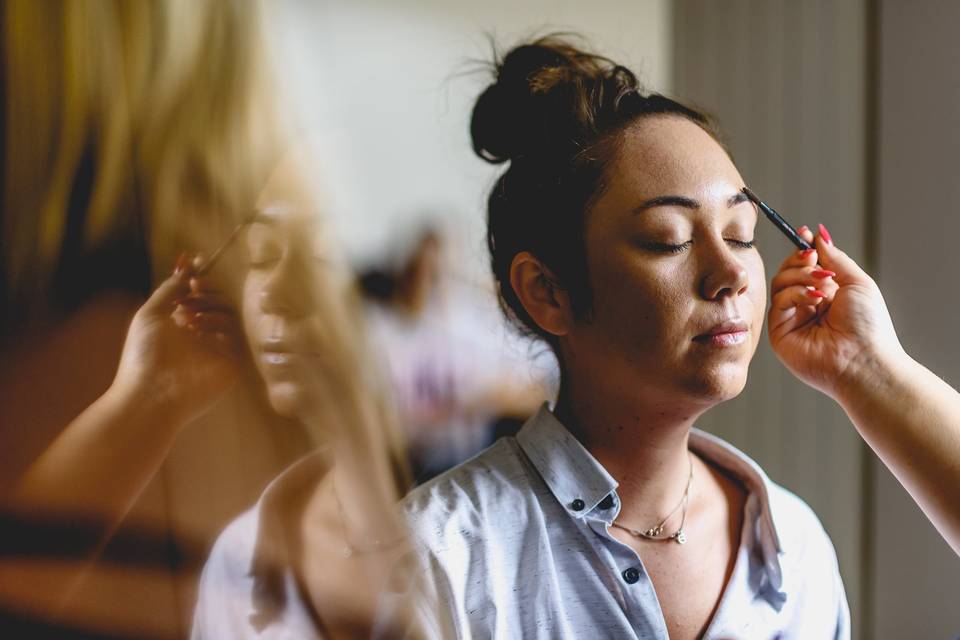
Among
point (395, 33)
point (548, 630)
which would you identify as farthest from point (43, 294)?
point (548, 630)

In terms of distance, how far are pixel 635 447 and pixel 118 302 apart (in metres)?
0.52

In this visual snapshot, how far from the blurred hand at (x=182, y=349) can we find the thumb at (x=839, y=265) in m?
0.63

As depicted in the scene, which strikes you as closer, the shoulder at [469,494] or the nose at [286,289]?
the nose at [286,289]

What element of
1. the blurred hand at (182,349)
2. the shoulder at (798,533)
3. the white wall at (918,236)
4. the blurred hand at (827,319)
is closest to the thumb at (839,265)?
the blurred hand at (827,319)

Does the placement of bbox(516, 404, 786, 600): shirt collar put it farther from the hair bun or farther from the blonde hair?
the blonde hair

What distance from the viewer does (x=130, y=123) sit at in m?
0.58

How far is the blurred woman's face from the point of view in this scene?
2.14 feet

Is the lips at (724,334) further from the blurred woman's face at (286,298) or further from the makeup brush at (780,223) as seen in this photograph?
the blurred woman's face at (286,298)

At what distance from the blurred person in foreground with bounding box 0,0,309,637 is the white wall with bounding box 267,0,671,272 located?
0.07 meters

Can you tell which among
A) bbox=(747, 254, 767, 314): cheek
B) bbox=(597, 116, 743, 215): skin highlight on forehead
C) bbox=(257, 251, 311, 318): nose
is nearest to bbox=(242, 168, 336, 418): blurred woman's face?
bbox=(257, 251, 311, 318): nose

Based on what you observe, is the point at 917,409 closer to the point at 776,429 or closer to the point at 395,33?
the point at 776,429

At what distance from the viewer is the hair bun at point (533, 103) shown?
2.75 feet

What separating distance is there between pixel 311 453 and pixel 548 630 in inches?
11.4

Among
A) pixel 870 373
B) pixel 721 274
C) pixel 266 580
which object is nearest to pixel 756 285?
pixel 721 274
